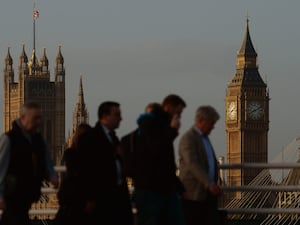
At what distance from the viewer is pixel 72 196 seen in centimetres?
904

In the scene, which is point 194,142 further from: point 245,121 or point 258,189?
point 245,121

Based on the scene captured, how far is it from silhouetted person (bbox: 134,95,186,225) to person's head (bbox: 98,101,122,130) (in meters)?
0.16

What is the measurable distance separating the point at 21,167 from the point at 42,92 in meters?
92.6

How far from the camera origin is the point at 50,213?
11555mm

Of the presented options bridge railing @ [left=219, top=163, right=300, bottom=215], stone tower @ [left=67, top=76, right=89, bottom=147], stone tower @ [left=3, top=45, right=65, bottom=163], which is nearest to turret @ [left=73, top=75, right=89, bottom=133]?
stone tower @ [left=67, top=76, right=89, bottom=147]

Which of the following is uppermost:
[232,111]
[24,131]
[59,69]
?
[59,69]

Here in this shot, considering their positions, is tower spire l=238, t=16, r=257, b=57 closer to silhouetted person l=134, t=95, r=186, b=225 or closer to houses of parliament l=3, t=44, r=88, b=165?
houses of parliament l=3, t=44, r=88, b=165

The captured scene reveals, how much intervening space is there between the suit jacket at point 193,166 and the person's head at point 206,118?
0.19 ft

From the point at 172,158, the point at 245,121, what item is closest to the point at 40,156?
the point at 172,158

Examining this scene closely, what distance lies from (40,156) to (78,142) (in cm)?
26

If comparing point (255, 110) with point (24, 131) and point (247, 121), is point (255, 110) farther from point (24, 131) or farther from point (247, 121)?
point (24, 131)

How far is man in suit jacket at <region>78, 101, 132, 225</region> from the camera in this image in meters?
9.05

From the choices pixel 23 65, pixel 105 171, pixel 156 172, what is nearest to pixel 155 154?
pixel 156 172

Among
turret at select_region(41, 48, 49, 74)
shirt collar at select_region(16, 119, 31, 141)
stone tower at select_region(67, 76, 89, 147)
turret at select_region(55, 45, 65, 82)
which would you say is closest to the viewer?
shirt collar at select_region(16, 119, 31, 141)
